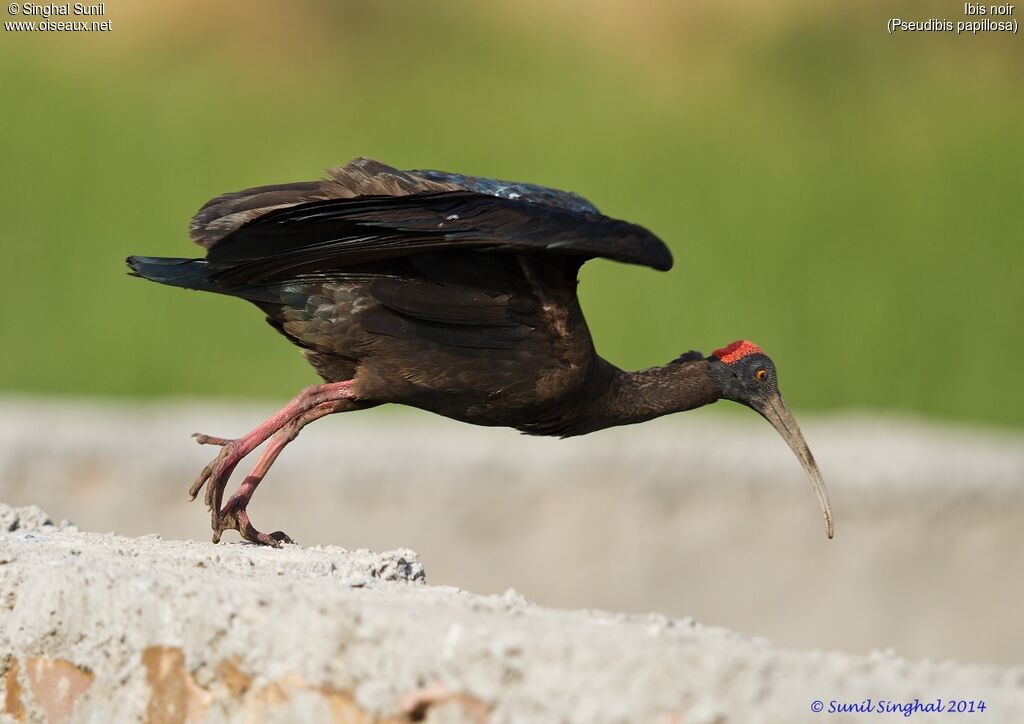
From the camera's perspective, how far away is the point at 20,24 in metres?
14.1

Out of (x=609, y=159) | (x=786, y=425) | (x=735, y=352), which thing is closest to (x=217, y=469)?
(x=735, y=352)

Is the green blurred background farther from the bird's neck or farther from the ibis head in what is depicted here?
the bird's neck

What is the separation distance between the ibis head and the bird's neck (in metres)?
0.05

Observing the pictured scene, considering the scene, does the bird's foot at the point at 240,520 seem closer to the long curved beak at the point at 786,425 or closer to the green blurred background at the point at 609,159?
the long curved beak at the point at 786,425

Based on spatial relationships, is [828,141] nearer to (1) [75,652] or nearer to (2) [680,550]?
(2) [680,550]

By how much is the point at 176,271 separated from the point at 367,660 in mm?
2661

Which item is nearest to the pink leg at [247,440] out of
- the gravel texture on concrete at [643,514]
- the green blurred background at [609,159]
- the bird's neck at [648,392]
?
the bird's neck at [648,392]

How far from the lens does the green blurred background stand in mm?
12344

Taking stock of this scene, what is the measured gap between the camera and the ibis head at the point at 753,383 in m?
6.86

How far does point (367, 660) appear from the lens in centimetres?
405

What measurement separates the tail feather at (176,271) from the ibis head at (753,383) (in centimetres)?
192

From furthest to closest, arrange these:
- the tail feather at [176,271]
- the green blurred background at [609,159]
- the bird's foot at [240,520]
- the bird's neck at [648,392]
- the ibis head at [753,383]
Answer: the green blurred background at [609,159] < the ibis head at [753,383] < the bird's neck at [648,392] < the tail feather at [176,271] < the bird's foot at [240,520]

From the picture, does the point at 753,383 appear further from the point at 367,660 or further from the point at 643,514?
the point at 367,660

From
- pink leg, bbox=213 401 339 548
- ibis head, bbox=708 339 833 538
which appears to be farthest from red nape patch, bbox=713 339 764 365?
pink leg, bbox=213 401 339 548
